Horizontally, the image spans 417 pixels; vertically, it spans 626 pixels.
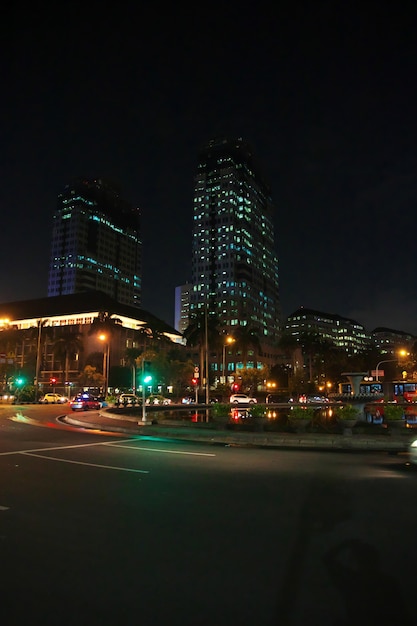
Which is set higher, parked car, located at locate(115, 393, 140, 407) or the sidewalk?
parked car, located at locate(115, 393, 140, 407)

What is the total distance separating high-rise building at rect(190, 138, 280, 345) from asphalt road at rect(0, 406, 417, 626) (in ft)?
511

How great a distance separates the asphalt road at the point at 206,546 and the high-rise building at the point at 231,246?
155853mm

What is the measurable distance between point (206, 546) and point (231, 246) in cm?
17241

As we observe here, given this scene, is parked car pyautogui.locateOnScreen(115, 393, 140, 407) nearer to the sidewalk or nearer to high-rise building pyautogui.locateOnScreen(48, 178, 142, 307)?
the sidewalk

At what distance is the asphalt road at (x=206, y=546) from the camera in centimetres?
443

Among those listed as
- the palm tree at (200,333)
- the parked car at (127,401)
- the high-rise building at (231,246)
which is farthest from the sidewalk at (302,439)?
the high-rise building at (231,246)

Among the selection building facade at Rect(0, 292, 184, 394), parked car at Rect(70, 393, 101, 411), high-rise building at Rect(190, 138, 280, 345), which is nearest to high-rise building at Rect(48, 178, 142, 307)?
high-rise building at Rect(190, 138, 280, 345)

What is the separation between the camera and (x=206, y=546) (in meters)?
6.09

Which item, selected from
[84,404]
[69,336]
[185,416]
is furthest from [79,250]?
[185,416]

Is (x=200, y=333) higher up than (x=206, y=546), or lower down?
higher up

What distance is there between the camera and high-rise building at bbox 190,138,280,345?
17250 centimetres

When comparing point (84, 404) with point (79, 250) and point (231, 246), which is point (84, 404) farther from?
point (79, 250)

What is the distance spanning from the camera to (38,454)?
14844 mm

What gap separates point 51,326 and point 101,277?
76.5 meters
